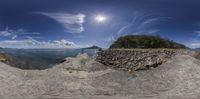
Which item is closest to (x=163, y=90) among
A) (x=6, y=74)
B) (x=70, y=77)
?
(x=70, y=77)

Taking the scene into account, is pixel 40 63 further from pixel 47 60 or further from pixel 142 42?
pixel 142 42

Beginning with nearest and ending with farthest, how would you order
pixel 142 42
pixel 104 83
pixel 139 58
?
pixel 104 83 → pixel 139 58 → pixel 142 42

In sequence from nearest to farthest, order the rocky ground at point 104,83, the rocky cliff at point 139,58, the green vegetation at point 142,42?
the rocky ground at point 104,83, the rocky cliff at point 139,58, the green vegetation at point 142,42

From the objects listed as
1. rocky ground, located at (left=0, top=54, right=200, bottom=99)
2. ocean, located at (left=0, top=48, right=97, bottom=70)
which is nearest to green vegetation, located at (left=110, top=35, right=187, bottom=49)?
ocean, located at (left=0, top=48, right=97, bottom=70)

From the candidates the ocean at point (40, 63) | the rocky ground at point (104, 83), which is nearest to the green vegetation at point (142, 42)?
the ocean at point (40, 63)

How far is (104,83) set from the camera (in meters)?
24.7

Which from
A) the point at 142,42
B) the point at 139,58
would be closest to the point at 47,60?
the point at 142,42

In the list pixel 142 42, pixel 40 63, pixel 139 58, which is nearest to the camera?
pixel 139 58

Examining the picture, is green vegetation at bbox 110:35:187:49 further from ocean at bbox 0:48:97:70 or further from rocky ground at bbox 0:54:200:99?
rocky ground at bbox 0:54:200:99

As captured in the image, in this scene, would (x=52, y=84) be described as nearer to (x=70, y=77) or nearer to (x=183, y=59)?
(x=70, y=77)

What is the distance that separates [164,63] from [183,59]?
207cm

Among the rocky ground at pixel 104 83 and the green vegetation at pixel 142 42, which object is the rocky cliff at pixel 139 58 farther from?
the green vegetation at pixel 142 42

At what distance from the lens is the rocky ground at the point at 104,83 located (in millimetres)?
21766

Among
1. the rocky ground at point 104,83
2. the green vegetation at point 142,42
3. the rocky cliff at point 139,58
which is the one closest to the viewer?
the rocky ground at point 104,83
